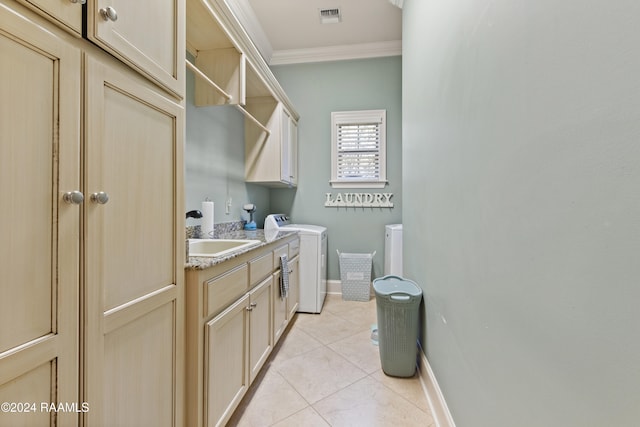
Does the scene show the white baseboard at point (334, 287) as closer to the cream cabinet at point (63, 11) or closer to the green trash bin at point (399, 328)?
the green trash bin at point (399, 328)

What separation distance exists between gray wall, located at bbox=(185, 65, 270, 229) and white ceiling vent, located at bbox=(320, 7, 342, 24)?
1.38 metres

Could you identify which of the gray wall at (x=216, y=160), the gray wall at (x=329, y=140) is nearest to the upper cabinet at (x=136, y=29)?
the gray wall at (x=216, y=160)

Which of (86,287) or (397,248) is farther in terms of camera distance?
(397,248)

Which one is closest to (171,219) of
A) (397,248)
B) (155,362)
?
(155,362)

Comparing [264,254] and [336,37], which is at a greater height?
[336,37]

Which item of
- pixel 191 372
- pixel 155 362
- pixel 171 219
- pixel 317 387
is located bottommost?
pixel 317 387

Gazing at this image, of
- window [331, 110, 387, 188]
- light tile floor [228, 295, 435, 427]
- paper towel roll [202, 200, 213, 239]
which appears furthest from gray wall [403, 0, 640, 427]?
window [331, 110, 387, 188]

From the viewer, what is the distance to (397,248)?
3035 millimetres

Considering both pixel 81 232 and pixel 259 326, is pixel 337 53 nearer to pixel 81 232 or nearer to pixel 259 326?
pixel 259 326

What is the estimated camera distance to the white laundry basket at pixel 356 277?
3361 mm

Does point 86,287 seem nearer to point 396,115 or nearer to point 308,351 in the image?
point 308,351

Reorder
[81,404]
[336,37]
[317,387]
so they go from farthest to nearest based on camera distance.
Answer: [336,37], [317,387], [81,404]

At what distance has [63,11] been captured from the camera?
651 mm

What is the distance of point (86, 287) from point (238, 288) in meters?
0.78
